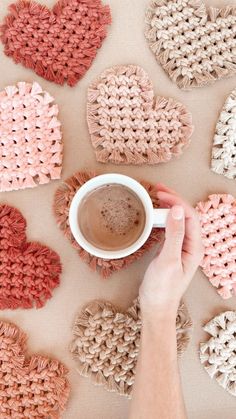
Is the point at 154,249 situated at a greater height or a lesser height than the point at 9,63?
lesser

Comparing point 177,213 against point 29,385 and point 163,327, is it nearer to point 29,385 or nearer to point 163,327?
point 163,327

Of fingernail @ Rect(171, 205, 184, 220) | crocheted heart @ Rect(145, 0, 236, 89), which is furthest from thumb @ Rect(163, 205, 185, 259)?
crocheted heart @ Rect(145, 0, 236, 89)

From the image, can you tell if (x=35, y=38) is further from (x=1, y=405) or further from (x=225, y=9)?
(x=1, y=405)

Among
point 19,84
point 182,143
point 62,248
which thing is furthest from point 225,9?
point 62,248

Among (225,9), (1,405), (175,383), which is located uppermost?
(225,9)

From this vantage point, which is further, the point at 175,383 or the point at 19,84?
the point at 19,84

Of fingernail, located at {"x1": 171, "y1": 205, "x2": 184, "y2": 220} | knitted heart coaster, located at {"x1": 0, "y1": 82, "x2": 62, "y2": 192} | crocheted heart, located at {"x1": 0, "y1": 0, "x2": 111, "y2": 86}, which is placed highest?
crocheted heart, located at {"x1": 0, "y1": 0, "x2": 111, "y2": 86}

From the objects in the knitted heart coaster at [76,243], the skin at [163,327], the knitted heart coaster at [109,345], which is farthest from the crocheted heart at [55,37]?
the knitted heart coaster at [109,345]

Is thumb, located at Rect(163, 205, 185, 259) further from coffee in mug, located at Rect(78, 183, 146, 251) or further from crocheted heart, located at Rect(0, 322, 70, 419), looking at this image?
crocheted heart, located at Rect(0, 322, 70, 419)
